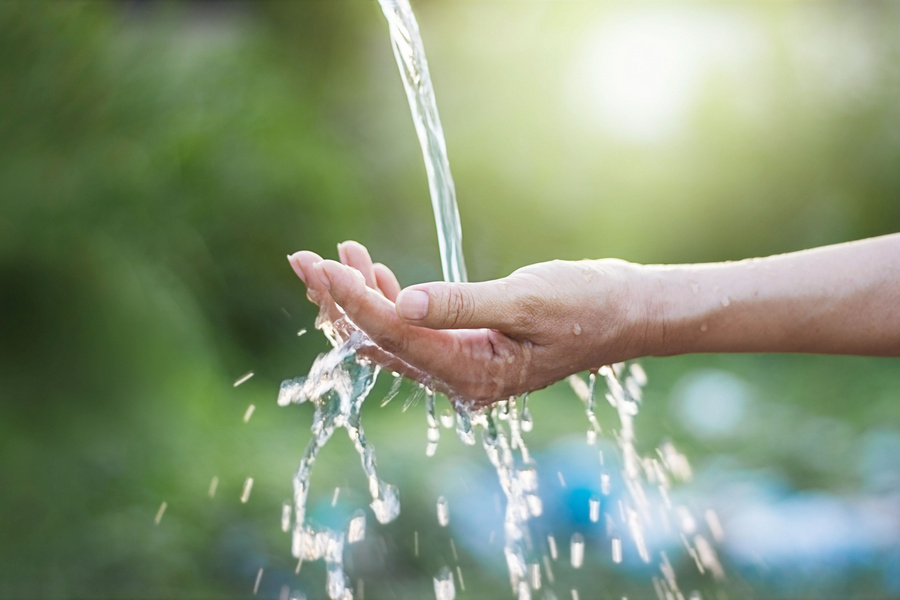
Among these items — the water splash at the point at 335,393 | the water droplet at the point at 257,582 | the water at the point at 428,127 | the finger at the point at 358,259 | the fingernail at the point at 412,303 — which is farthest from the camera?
the water droplet at the point at 257,582

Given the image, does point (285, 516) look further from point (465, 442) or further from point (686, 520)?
point (465, 442)

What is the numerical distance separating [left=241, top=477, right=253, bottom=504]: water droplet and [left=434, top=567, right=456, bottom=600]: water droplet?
115 centimetres

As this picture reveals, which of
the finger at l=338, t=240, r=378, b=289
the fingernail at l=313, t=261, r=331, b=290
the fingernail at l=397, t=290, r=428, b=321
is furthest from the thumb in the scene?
the finger at l=338, t=240, r=378, b=289

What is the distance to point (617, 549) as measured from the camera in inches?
156

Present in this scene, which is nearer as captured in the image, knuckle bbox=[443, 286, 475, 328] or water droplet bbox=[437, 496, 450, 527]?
knuckle bbox=[443, 286, 475, 328]

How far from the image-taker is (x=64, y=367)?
4.35 meters

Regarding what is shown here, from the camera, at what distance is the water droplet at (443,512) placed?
4.14 m

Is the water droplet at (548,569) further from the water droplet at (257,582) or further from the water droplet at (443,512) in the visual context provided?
the water droplet at (257,582)

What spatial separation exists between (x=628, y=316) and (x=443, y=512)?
277 centimetres

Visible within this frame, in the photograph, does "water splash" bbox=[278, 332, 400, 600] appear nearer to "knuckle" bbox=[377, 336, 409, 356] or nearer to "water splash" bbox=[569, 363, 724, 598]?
"knuckle" bbox=[377, 336, 409, 356]

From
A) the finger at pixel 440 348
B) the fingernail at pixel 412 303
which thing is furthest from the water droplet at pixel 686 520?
the fingernail at pixel 412 303

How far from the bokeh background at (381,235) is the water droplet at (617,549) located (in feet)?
0.18

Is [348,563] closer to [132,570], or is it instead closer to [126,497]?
[132,570]

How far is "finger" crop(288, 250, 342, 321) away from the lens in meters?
1.48
